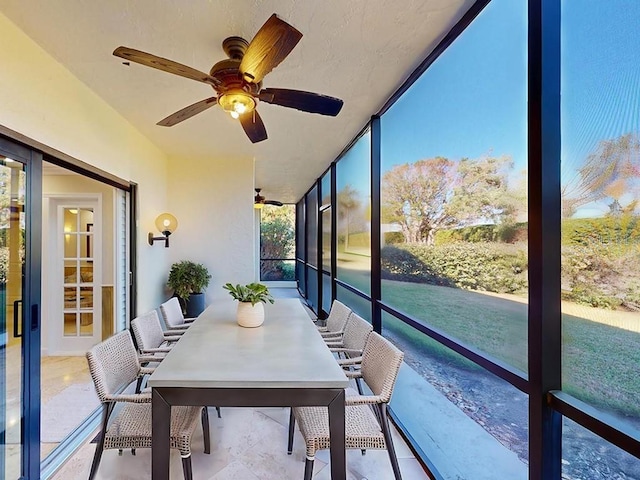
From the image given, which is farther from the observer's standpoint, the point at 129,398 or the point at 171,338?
the point at 171,338

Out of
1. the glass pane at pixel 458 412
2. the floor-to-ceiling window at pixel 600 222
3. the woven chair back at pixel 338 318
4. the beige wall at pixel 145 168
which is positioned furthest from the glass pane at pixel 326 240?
the floor-to-ceiling window at pixel 600 222

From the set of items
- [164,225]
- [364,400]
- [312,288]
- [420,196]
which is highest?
[420,196]

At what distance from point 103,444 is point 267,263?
29.8 feet

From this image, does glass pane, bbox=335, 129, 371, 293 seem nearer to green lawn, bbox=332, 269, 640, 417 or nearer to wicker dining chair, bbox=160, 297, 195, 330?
green lawn, bbox=332, 269, 640, 417

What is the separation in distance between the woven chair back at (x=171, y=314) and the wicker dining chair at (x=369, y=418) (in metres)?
1.69

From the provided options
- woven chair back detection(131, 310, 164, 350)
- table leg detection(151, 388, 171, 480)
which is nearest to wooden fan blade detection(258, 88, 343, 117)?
table leg detection(151, 388, 171, 480)

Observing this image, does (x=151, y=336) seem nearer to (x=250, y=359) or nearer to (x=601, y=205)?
(x=250, y=359)

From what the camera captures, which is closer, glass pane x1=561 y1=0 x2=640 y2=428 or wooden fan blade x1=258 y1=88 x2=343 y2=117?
glass pane x1=561 y1=0 x2=640 y2=428

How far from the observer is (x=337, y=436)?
1.64 m

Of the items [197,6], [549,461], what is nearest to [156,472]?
[549,461]

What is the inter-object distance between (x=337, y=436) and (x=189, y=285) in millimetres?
3566

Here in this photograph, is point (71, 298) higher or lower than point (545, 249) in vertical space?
lower

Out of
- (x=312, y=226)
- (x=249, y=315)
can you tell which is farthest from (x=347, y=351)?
(x=312, y=226)

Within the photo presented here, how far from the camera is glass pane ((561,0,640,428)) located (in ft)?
3.32
